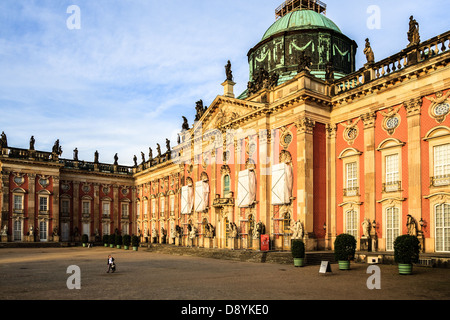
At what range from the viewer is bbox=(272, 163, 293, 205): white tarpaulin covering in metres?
30.7

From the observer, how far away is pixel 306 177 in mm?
29422

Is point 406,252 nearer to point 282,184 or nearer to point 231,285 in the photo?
point 231,285

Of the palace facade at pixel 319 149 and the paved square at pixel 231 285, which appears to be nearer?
the paved square at pixel 231 285

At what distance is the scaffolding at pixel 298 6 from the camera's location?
45153 mm

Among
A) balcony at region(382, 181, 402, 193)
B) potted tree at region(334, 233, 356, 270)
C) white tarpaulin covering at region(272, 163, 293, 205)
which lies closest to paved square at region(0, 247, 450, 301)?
potted tree at region(334, 233, 356, 270)

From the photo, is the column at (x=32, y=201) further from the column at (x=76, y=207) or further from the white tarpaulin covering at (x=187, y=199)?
the white tarpaulin covering at (x=187, y=199)

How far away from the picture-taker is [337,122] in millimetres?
30859

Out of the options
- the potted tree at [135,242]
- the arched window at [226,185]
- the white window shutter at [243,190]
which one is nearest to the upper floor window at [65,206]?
the potted tree at [135,242]

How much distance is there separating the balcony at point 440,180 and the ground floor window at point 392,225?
2877 millimetres

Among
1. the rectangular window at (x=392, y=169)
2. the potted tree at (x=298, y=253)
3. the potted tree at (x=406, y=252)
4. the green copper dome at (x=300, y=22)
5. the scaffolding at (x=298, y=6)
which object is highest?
the scaffolding at (x=298, y=6)

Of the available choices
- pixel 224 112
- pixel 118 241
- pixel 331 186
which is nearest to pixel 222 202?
pixel 224 112

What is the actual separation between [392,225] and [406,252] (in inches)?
328

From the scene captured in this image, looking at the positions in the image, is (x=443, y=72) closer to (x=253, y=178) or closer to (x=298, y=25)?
(x=253, y=178)
